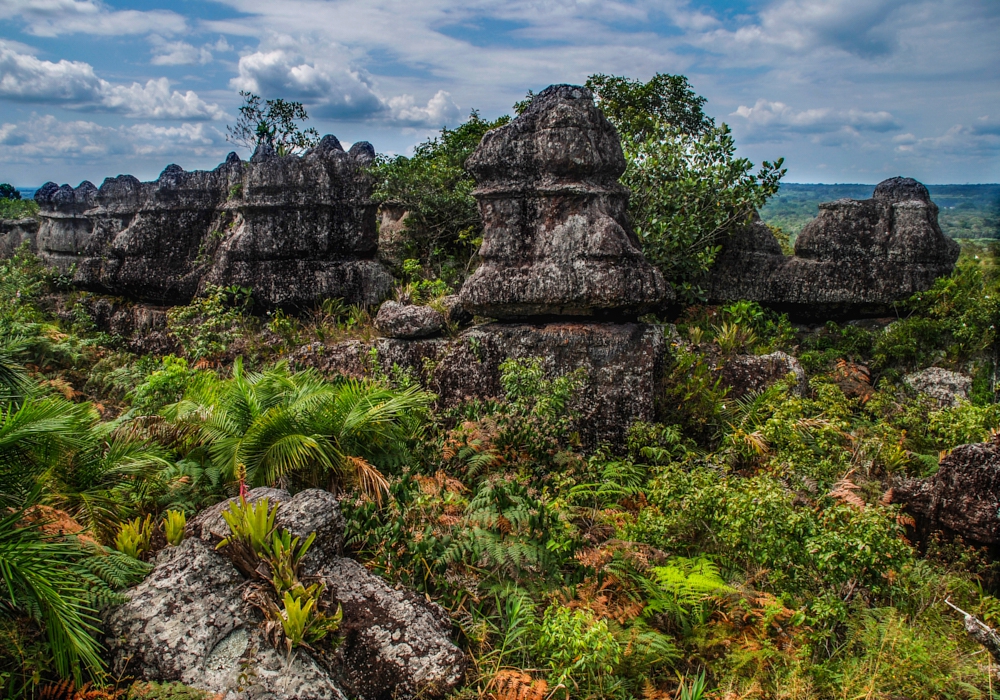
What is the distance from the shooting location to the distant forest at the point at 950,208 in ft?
72.7

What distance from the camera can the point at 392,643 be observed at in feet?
15.3

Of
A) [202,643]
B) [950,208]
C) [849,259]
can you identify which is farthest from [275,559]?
[950,208]

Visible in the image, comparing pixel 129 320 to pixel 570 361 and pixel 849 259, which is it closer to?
pixel 570 361

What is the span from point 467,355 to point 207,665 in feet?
15.4

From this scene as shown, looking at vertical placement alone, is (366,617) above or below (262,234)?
below

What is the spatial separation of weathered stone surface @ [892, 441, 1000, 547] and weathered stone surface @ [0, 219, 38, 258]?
20.9 metres

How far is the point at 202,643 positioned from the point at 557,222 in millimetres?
5718

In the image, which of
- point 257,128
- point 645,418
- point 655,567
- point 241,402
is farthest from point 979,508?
point 257,128

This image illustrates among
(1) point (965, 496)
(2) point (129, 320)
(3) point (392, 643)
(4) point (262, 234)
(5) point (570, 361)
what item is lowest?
(3) point (392, 643)

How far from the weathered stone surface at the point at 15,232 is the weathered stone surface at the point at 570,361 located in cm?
1558

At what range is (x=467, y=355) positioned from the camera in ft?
27.6

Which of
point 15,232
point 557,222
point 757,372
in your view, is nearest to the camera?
point 557,222

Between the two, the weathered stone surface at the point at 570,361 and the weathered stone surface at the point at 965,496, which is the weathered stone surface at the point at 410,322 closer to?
the weathered stone surface at the point at 570,361

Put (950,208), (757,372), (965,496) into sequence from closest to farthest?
(965,496), (757,372), (950,208)
